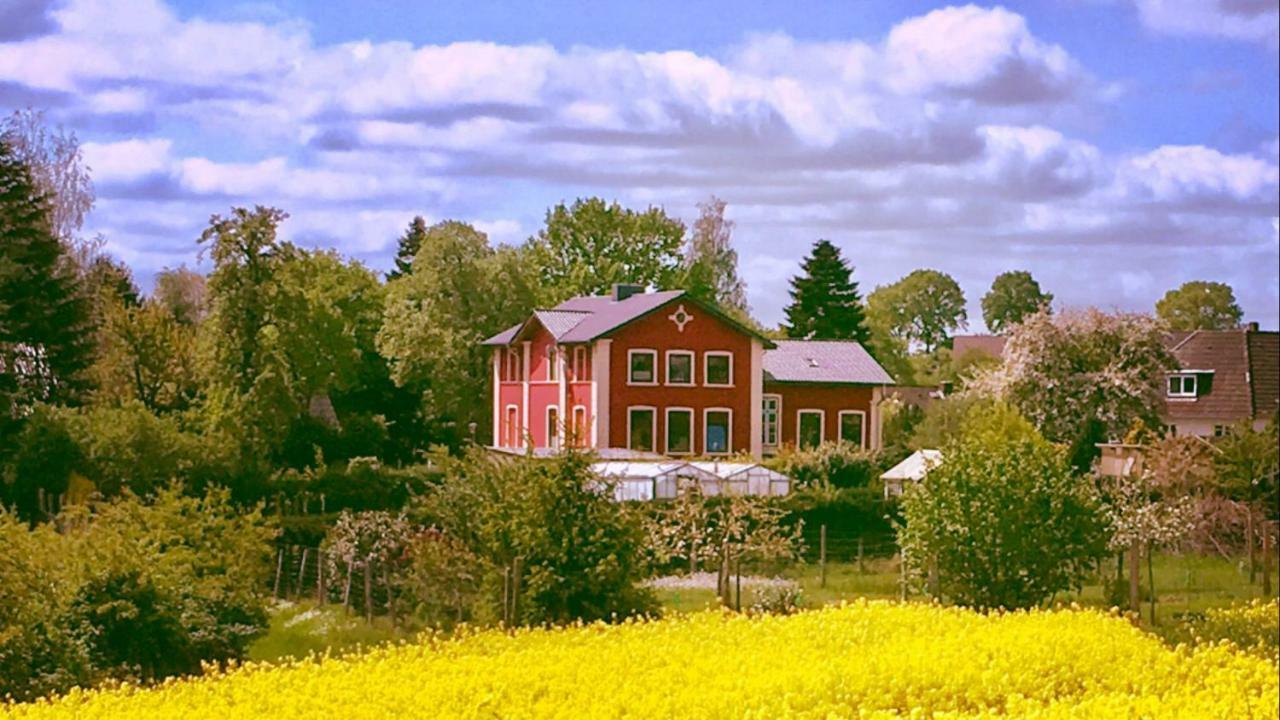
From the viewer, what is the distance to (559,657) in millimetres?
10805

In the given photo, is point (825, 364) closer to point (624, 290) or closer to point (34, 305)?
point (624, 290)

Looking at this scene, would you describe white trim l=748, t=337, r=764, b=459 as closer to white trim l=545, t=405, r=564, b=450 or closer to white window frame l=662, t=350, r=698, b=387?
white window frame l=662, t=350, r=698, b=387

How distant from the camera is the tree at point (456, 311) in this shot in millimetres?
16250

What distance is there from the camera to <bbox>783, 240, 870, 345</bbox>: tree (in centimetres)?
2611

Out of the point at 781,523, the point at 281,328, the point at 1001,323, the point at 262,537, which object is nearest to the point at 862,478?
the point at 781,523

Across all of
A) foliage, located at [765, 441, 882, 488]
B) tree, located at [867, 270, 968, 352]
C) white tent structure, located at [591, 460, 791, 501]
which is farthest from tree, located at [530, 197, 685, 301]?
tree, located at [867, 270, 968, 352]

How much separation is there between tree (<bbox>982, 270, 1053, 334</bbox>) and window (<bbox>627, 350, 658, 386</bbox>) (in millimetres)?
11566

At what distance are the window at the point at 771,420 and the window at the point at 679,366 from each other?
3.86m

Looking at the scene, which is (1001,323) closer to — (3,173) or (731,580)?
(731,580)

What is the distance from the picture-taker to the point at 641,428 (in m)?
21.2

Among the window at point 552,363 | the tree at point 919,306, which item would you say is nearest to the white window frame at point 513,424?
the window at point 552,363

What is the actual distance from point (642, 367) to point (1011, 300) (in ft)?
41.6

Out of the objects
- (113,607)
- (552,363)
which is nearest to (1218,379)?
(552,363)

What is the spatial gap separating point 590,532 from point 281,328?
4624 mm
